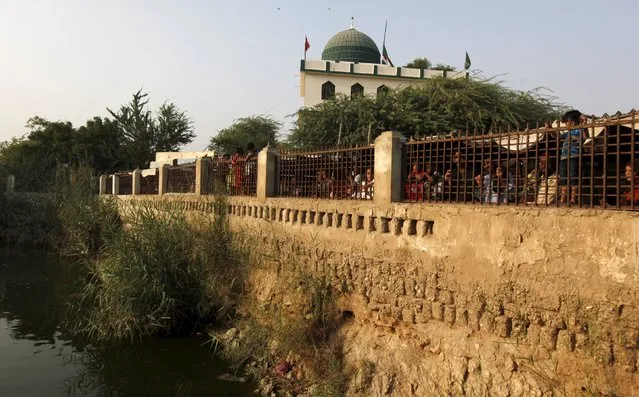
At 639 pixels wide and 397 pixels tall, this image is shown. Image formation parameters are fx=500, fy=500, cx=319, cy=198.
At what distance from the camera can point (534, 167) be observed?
5016mm

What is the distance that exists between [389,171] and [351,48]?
107 ft

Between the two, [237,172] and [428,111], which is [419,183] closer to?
[237,172]

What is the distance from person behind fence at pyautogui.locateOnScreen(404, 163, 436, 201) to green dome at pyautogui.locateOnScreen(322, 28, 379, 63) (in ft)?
105

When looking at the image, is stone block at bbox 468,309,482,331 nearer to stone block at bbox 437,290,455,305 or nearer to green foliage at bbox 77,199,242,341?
stone block at bbox 437,290,455,305

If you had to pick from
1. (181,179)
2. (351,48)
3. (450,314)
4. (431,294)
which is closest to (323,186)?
(431,294)

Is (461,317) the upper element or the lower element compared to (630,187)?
lower

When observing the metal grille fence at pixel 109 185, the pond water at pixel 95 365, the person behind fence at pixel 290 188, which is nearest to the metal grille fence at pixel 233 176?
the person behind fence at pixel 290 188

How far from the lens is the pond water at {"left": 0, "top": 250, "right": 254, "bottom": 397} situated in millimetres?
7219

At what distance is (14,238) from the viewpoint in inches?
877

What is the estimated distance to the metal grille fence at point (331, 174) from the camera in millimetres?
7058

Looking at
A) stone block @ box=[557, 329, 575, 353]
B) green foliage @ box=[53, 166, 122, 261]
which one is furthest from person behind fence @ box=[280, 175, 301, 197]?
green foliage @ box=[53, 166, 122, 261]

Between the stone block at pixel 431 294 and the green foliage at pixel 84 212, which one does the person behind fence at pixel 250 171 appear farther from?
the green foliage at pixel 84 212

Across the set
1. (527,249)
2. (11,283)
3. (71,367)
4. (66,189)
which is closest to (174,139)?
(66,189)

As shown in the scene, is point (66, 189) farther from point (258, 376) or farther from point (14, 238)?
point (258, 376)
